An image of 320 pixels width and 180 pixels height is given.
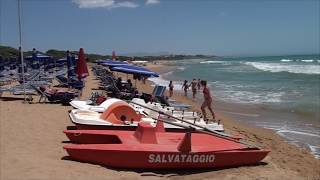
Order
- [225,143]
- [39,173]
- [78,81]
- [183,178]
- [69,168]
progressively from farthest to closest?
1. [78,81]
2. [225,143]
3. [183,178]
4. [69,168]
5. [39,173]

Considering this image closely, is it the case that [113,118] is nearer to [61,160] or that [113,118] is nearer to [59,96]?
[61,160]

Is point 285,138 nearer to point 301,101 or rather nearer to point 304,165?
point 304,165

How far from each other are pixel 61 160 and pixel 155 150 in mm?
1737

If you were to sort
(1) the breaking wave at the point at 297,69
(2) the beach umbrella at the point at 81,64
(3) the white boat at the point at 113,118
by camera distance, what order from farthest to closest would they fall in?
(1) the breaking wave at the point at 297,69
(2) the beach umbrella at the point at 81,64
(3) the white boat at the point at 113,118

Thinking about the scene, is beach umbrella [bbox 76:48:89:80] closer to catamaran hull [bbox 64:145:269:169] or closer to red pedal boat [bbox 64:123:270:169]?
red pedal boat [bbox 64:123:270:169]

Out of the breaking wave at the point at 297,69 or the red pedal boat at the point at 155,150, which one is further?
the breaking wave at the point at 297,69

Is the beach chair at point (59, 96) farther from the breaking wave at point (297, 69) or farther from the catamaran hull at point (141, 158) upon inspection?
the breaking wave at point (297, 69)

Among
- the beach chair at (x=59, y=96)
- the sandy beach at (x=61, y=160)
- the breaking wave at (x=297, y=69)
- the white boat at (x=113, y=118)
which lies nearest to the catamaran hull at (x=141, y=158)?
the sandy beach at (x=61, y=160)

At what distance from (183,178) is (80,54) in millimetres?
9650

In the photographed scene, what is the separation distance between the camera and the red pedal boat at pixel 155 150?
8.28 m

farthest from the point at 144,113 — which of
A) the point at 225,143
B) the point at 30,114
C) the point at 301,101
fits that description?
the point at 301,101

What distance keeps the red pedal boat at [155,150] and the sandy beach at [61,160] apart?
0.16 metres

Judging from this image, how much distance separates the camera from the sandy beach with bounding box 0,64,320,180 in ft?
24.0

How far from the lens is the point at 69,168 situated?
300 inches
